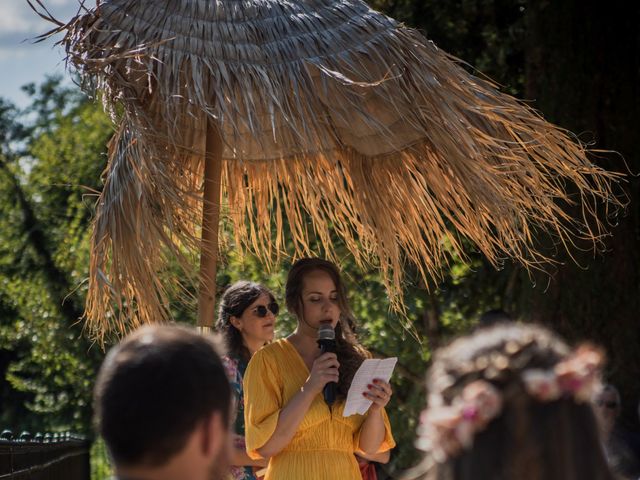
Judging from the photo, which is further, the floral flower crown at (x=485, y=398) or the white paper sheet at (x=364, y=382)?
the white paper sheet at (x=364, y=382)

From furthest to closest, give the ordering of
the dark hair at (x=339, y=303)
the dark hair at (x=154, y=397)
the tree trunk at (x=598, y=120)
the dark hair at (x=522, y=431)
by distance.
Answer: the tree trunk at (x=598, y=120)
the dark hair at (x=339, y=303)
the dark hair at (x=154, y=397)
the dark hair at (x=522, y=431)

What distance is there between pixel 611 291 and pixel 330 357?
5099mm

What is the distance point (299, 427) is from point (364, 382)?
340mm

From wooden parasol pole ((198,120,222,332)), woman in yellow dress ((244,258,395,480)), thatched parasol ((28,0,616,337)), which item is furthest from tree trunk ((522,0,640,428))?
wooden parasol pole ((198,120,222,332))

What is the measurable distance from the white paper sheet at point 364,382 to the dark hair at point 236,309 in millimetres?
1257

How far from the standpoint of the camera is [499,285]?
38.1ft

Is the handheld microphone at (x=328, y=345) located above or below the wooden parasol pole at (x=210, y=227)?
below

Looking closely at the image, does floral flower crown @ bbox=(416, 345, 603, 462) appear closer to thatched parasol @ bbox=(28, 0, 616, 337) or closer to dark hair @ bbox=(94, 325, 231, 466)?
dark hair @ bbox=(94, 325, 231, 466)

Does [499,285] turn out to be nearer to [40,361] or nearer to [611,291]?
[611,291]

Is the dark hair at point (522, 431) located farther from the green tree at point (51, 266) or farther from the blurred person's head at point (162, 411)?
the green tree at point (51, 266)

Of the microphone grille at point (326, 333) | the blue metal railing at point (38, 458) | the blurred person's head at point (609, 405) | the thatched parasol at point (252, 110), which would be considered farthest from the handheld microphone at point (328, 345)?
the blurred person's head at point (609, 405)

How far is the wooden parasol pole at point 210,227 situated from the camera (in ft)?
16.5

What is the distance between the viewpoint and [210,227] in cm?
506

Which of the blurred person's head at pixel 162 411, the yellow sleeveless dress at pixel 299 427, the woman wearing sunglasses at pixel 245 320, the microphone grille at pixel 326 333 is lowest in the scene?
the blurred person's head at pixel 162 411
